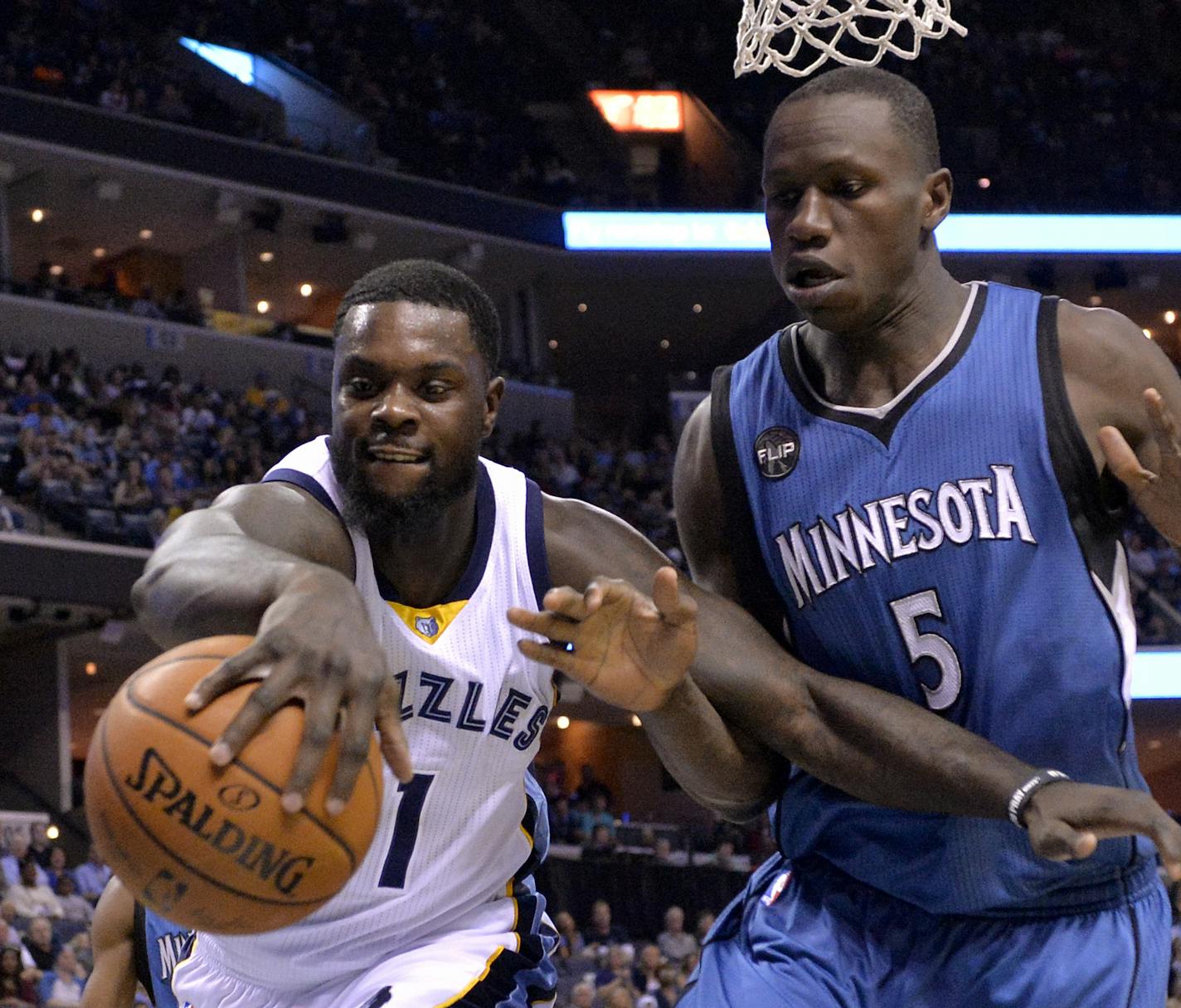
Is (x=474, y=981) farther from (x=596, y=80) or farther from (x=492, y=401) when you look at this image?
(x=596, y=80)

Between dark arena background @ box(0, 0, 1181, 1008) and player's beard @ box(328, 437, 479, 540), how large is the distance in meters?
13.0

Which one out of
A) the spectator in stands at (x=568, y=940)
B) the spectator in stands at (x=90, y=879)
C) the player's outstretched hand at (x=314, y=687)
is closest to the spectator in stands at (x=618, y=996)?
the spectator in stands at (x=568, y=940)

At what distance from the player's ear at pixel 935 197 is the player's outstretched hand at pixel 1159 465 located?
1.91 ft

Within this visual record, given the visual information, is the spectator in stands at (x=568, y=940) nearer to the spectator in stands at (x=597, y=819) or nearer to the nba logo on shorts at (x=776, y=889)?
the spectator in stands at (x=597, y=819)

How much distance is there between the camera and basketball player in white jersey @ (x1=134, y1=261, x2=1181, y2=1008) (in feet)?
10.3

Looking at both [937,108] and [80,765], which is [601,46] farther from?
[80,765]

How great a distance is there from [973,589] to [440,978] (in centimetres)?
129

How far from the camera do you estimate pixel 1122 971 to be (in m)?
3.22

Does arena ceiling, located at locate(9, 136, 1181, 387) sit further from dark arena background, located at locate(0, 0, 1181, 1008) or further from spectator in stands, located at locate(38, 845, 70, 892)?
spectator in stands, located at locate(38, 845, 70, 892)

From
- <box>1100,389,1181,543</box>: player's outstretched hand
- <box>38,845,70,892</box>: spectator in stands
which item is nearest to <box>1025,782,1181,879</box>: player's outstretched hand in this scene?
<box>1100,389,1181,543</box>: player's outstretched hand

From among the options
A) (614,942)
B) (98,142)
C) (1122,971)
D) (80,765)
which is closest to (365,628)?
(1122,971)

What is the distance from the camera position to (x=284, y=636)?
2.26 meters

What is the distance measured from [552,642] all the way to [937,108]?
2305 centimetres

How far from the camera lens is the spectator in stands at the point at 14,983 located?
32.8 ft
